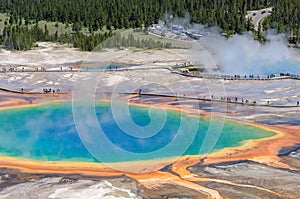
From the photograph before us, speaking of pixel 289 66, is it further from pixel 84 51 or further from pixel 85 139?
pixel 85 139

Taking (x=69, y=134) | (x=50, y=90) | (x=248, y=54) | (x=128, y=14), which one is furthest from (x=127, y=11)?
(x=69, y=134)

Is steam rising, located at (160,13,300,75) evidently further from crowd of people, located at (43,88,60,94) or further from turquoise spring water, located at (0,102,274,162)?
turquoise spring water, located at (0,102,274,162)

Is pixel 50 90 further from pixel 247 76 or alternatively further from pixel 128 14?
pixel 128 14

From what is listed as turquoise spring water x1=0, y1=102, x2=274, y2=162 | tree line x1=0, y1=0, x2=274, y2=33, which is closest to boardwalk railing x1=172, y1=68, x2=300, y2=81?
turquoise spring water x1=0, y1=102, x2=274, y2=162

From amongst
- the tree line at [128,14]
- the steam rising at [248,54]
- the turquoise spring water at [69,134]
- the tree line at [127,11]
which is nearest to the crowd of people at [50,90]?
the turquoise spring water at [69,134]

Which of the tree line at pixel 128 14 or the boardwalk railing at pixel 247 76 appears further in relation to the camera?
the tree line at pixel 128 14

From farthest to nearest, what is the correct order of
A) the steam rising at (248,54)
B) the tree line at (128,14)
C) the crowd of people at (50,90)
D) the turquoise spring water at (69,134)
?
the tree line at (128,14) < the steam rising at (248,54) < the crowd of people at (50,90) < the turquoise spring water at (69,134)

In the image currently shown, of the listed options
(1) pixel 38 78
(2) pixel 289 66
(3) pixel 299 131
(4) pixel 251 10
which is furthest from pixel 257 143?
(4) pixel 251 10

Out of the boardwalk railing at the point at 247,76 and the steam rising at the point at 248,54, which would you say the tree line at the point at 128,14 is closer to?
the steam rising at the point at 248,54

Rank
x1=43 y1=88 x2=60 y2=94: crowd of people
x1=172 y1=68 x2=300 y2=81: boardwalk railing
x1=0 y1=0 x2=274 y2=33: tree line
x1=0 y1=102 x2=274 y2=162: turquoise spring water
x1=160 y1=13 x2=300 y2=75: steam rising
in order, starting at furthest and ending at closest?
1. x1=0 y1=0 x2=274 y2=33: tree line
2. x1=160 y1=13 x2=300 y2=75: steam rising
3. x1=172 y1=68 x2=300 y2=81: boardwalk railing
4. x1=43 y1=88 x2=60 y2=94: crowd of people
5. x1=0 y1=102 x2=274 y2=162: turquoise spring water
